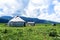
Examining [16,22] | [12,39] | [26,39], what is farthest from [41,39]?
[16,22]

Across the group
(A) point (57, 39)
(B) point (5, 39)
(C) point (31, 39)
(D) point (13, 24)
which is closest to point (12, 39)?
(B) point (5, 39)

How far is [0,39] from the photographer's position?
33594 mm

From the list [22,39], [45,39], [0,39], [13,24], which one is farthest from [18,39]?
[13,24]

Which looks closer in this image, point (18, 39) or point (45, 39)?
point (18, 39)

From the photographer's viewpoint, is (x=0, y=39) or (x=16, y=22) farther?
(x=16, y=22)

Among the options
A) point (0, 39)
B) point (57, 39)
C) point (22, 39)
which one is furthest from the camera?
point (57, 39)

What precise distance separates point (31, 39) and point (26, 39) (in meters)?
0.96

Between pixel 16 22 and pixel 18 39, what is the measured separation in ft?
173

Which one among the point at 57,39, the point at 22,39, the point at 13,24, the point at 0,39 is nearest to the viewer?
the point at 0,39

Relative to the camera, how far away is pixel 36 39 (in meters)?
37.6

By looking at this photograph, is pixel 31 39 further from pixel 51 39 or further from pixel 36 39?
pixel 51 39

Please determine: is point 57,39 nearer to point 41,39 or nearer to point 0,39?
point 41,39

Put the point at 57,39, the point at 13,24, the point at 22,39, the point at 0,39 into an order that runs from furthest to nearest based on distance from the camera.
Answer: the point at 13,24, the point at 57,39, the point at 22,39, the point at 0,39

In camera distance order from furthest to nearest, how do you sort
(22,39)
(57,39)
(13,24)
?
(13,24)
(57,39)
(22,39)
